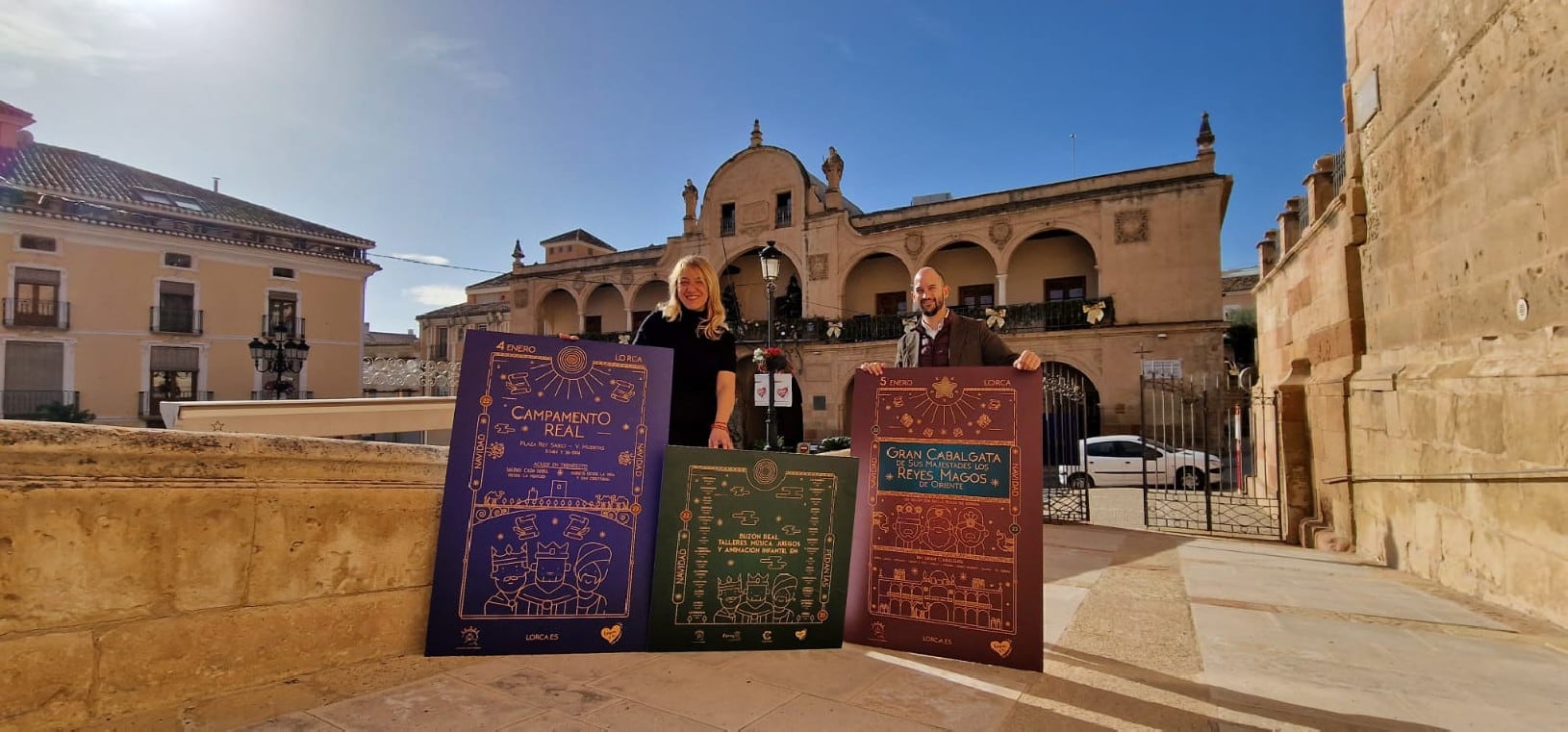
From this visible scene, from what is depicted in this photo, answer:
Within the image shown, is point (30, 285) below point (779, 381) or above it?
above

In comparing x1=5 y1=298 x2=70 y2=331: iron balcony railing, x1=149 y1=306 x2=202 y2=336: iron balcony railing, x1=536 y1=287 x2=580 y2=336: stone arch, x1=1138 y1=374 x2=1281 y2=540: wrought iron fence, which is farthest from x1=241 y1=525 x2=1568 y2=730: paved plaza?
x1=5 y1=298 x2=70 y2=331: iron balcony railing

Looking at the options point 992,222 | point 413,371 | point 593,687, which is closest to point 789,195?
point 992,222

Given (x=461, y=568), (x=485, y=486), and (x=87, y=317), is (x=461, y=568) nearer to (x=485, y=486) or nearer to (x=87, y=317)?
(x=485, y=486)

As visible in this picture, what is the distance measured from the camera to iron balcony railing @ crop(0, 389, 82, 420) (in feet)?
71.6

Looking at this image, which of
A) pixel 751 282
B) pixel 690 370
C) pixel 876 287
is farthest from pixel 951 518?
pixel 751 282

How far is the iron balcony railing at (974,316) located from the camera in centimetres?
1812

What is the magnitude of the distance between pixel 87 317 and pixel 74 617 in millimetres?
30465

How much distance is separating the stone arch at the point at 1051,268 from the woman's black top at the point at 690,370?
59.4 feet

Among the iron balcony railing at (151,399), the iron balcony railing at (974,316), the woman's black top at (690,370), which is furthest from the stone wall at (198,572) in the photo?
the iron balcony railing at (151,399)

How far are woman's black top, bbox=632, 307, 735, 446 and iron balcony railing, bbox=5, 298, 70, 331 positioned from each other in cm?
3041

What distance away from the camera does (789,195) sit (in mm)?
23734

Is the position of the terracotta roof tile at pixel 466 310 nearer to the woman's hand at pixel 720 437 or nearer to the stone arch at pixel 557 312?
the stone arch at pixel 557 312

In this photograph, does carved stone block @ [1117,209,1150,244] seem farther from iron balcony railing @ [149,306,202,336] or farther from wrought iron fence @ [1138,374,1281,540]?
iron balcony railing @ [149,306,202,336]

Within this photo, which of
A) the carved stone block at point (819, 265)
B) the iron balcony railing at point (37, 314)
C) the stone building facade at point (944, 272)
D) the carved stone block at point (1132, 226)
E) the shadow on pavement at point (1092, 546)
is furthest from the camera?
the carved stone block at point (819, 265)
